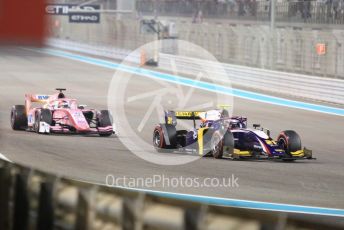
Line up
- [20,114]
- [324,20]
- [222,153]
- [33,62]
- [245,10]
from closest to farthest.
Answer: [222,153] → [20,114] → [324,20] → [245,10] → [33,62]

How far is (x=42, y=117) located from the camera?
17.1m

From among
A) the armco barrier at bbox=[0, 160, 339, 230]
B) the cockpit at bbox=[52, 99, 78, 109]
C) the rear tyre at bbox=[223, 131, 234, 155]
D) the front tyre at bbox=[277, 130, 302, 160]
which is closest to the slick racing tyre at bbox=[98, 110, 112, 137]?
the cockpit at bbox=[52, 99, 78, 109]

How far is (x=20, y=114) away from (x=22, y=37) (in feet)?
34.1

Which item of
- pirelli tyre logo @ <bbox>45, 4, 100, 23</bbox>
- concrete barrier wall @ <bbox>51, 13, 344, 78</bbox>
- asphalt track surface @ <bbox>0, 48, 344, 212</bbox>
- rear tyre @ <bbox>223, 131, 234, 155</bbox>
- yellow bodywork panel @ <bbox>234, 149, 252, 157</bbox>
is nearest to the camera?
asphalt track surface @ <bbox>0, 48, 344, 212</bbox>

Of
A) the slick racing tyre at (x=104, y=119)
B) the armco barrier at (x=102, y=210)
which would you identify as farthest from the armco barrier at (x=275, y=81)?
the armco barrier at (x=102, y=210)

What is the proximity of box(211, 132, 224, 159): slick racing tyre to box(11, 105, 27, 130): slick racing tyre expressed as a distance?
4.86m

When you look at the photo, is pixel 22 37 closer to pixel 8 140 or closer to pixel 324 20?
pixel 8 140

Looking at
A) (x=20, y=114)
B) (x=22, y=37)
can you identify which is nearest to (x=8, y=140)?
(x=20, y=114)

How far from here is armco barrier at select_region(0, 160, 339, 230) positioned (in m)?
4.51

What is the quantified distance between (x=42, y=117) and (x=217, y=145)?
170 inches

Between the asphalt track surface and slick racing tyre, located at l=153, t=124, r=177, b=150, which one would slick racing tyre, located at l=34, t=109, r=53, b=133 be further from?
slick racing tyre, located at l=153, t=124, r=177, b=150

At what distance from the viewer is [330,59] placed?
1147 inches

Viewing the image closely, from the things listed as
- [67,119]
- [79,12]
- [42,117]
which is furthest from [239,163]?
[79,12]

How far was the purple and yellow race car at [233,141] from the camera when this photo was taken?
1402 cm
